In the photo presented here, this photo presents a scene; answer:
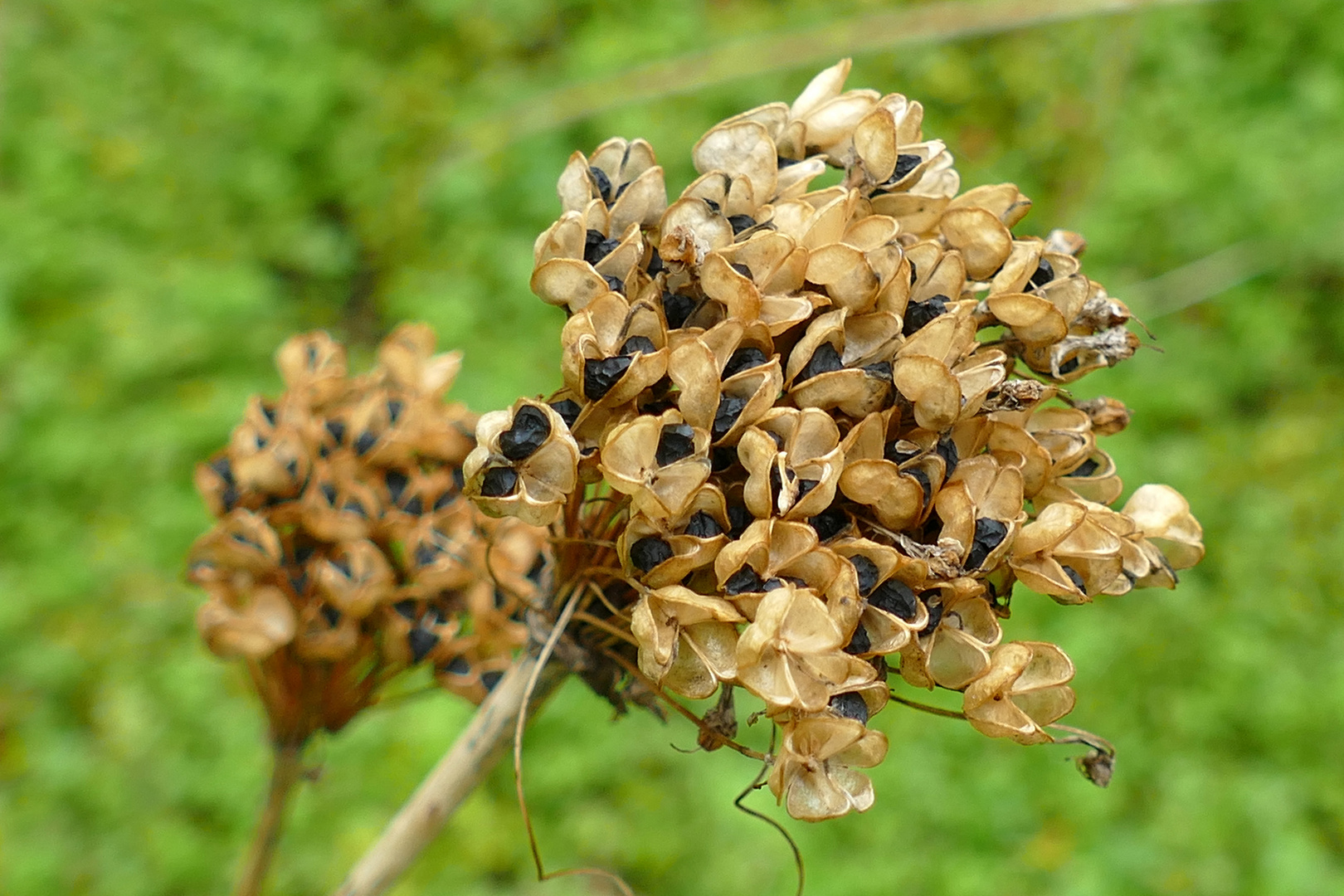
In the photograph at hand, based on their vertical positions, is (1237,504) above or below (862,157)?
below

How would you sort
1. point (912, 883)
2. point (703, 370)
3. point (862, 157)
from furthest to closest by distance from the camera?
point (912, 883), point (862, 157), point (703, 370)

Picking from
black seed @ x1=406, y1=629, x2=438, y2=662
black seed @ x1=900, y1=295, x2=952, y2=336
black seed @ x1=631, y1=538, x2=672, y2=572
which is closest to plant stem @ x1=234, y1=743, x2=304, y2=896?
black seed @ x1=406, y1=629, x2=438, y2=662

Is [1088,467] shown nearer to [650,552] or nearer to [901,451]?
[901,451]

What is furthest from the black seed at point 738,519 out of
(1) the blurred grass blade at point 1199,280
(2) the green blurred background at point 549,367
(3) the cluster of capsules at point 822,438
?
(1) the blurred grass blade at point 1199,280

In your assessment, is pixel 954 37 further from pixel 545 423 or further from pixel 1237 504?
pixel 545 423

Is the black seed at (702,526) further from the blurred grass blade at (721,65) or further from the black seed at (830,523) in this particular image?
the blurred grass blade at (721,65)

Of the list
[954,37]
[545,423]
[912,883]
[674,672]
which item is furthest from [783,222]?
[954,37]
